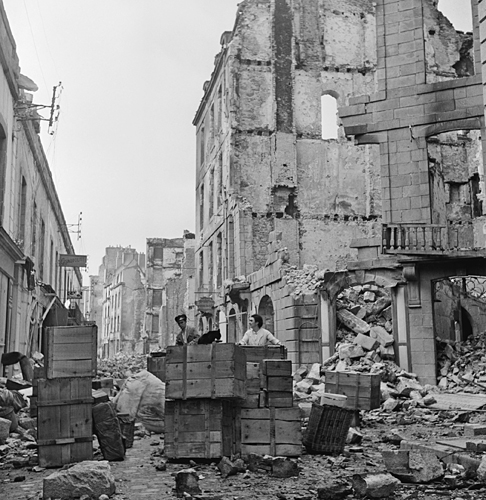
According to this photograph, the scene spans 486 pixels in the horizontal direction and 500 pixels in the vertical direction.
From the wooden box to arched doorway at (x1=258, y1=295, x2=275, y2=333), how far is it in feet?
50.8

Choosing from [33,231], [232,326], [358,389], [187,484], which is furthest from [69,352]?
[232,326]

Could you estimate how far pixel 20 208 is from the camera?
771 inches

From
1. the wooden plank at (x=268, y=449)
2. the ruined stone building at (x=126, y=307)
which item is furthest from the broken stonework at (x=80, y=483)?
the ruined stone building at (x=126, y=307)

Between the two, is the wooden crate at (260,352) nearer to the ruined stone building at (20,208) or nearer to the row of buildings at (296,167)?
the ruined stone building at (20,208)

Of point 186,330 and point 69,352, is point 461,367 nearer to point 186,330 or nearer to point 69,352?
point 186,330

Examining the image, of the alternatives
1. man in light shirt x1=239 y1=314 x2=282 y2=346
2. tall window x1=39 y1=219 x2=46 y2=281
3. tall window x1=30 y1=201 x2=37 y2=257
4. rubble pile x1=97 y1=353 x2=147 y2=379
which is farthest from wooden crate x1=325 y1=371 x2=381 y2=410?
tall window x1=39 y1=219 x2=46 y2=281

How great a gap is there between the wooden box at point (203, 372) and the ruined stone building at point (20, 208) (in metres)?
8.59

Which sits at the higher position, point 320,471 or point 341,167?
point 341,167

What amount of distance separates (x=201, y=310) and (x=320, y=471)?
24805mm

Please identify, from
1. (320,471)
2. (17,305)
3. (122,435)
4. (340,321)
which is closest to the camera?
(320,471)

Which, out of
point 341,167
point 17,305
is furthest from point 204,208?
point 17,305

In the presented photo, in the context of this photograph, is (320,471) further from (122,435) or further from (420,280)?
(420,280)

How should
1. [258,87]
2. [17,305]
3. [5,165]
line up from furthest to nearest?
1. [258,87]
2. [17,305]
3. [5,165]

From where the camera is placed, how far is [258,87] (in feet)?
97.1
